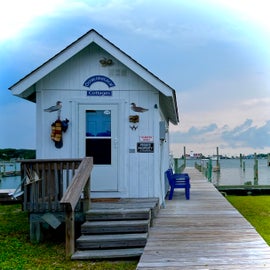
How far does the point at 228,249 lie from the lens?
5.52 m

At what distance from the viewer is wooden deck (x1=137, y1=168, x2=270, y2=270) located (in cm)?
490

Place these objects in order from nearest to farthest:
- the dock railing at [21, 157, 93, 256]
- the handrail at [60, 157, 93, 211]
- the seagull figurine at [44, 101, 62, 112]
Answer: the handrail at [60, 157, 93, 211], the dock railing at [21, 157, 93, 256], the seagull figurine at [44, 101, 62, 112]

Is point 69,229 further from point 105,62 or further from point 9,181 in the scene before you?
point 9,181

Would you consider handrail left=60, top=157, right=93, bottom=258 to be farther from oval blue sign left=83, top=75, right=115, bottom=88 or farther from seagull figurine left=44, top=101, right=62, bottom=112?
oval blue sign left=83, top=75, right=115, bottom=88

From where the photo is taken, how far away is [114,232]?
21.6 ft

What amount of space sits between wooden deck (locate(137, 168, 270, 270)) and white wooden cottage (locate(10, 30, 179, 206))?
1144mm

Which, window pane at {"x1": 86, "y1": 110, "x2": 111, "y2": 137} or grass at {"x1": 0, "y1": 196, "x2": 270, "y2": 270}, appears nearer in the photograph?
grass at {"x1": 0, "y1": 196, "x2": 270, "y2": 270}

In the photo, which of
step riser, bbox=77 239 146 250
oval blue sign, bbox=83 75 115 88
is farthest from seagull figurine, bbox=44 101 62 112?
step riser, bbox=77 239 146 250

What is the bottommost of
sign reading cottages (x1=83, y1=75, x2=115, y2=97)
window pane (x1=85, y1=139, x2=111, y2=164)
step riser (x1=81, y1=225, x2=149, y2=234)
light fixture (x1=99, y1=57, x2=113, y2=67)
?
step riser (x1=81, y1=225, x2=149, y2=234)

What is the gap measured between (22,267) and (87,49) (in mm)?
4897

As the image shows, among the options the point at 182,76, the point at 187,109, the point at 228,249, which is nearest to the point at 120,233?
the point at 228,249

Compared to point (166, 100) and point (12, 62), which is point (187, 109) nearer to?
point (12, 62)

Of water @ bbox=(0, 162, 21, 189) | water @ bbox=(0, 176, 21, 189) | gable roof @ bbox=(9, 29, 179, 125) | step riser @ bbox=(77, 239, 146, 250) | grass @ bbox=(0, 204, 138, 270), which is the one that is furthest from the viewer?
water @ bbox=(0, 162, 21, 189)

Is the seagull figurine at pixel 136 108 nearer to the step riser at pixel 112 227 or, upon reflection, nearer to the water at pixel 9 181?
the step riser at pixel 112 227
